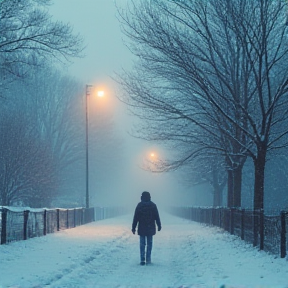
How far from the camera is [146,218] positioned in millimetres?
14352

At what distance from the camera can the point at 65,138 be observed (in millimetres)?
50188

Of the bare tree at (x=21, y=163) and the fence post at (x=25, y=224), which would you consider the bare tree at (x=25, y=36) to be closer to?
the fence post at (x=25, y=224)

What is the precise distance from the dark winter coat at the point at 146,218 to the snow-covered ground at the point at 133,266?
822 millimetres

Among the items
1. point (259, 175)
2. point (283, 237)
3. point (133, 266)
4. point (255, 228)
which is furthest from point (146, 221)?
point (259, 175)

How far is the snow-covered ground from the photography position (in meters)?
10.3

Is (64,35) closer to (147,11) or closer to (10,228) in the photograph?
(147,11)

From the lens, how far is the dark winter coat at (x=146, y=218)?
46.5 ft

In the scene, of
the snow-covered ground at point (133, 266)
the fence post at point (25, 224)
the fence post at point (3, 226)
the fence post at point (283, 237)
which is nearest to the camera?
the snow-covered ground at point (133, 266)

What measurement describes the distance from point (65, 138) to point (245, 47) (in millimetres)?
34557

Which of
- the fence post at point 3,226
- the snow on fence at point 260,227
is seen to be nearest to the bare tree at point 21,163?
the snow on fence at point 260,227

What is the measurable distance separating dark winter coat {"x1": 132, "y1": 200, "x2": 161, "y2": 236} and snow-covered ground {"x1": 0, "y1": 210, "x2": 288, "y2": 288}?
82 cm

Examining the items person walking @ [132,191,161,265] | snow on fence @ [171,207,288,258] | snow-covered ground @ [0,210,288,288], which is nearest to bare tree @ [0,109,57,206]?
snow on fence @ [171,207,288,258]

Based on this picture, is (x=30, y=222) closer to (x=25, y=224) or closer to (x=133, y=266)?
(x=25, y=224)

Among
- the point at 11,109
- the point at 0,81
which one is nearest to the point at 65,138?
the point at 11,109
